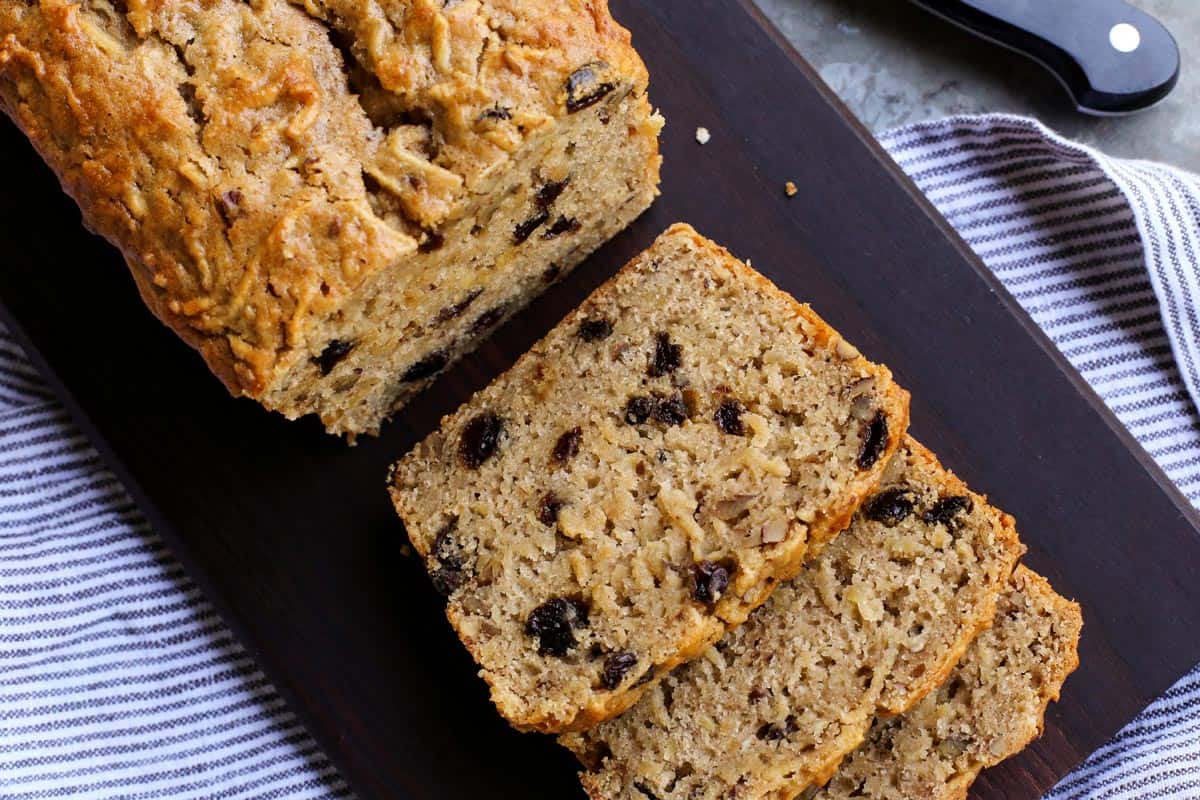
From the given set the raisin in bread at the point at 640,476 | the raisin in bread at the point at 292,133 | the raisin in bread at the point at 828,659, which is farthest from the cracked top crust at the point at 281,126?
the raisin in bread at the point at 828,659

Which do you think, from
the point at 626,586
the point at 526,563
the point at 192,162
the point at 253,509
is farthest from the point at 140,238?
the point at 626,586

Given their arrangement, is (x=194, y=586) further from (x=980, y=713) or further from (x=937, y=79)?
(x=937, y=79)

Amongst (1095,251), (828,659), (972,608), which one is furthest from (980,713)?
(1095,251)

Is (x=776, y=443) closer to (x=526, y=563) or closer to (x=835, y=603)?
(x=835, y=603)

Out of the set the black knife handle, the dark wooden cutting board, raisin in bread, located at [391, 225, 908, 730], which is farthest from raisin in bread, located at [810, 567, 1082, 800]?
the black knife handle

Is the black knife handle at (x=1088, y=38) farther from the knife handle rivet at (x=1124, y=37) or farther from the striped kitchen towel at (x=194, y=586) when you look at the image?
the striped kitchen towel at (x=194, y=586)

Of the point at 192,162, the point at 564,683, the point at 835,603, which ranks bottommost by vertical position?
the point at 564,683
